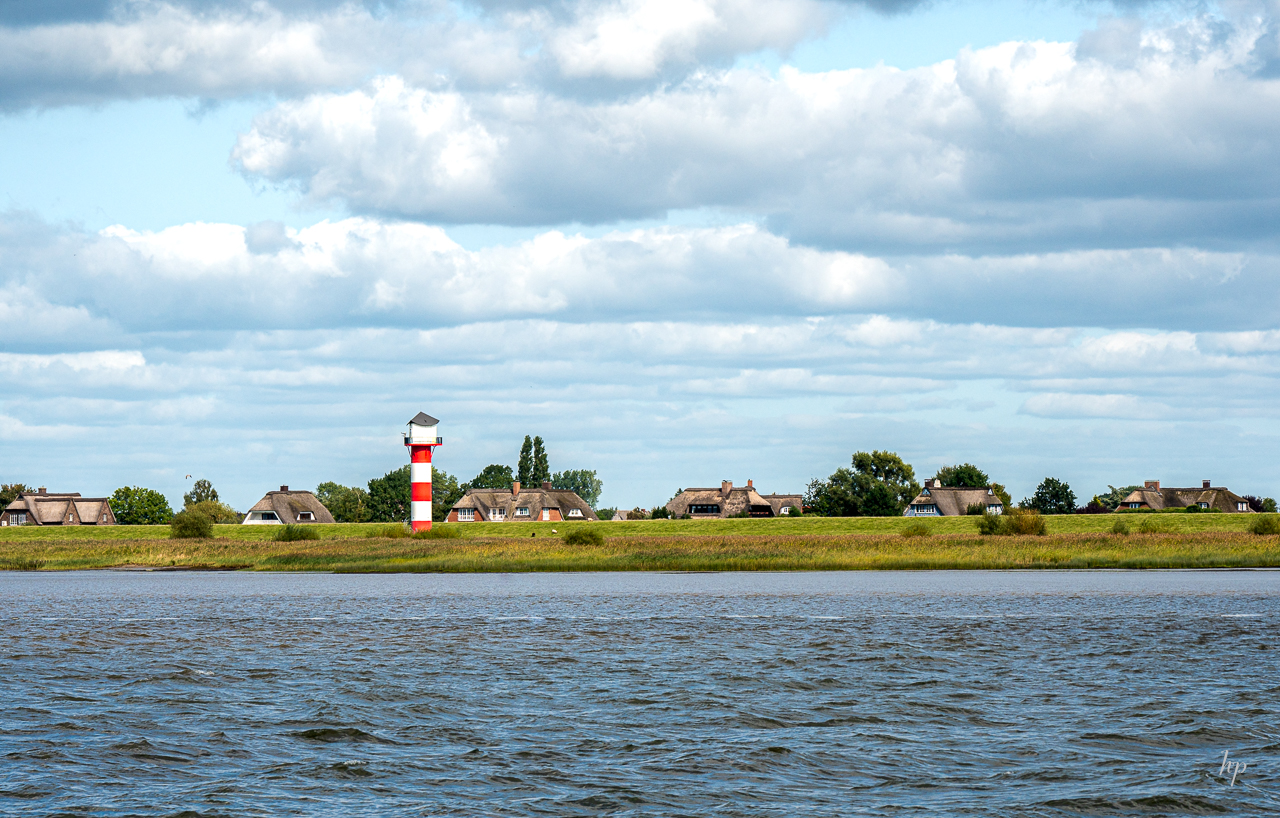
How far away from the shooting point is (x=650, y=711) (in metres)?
24.1

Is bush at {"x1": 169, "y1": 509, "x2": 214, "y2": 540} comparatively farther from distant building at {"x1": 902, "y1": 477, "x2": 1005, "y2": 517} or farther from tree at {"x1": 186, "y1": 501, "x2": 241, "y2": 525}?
distant building at {"x1": 902, "y1": 477, "x2": 1005, "y2": 517}

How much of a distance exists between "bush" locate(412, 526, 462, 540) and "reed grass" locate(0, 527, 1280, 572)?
25.2 feet

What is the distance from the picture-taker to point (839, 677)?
1136 inches

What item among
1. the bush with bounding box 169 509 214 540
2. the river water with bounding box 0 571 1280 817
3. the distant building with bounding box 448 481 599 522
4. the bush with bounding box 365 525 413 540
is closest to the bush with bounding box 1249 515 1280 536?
the river water with bounding box 0 571 1280 817

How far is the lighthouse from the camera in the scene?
383 ft

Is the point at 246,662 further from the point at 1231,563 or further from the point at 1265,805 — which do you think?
the point at 1231,563

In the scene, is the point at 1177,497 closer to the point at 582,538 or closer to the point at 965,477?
the point at 965,477

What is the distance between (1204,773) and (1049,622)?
25.8 m

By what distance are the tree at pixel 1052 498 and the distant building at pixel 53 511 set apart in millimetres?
129616

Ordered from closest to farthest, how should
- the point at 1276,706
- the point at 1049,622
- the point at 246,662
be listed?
the point at 1276,706 → the point at 246,662 → the point at 1049,622

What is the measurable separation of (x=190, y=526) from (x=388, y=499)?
7607cm

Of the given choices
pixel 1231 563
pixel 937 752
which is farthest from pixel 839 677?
pixel 1231 563

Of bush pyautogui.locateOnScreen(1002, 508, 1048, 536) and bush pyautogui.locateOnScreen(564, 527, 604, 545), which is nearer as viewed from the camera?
bush pyautogui.locateOnScreen(564, 527, 604, 545)

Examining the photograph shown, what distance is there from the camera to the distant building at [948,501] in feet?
535
